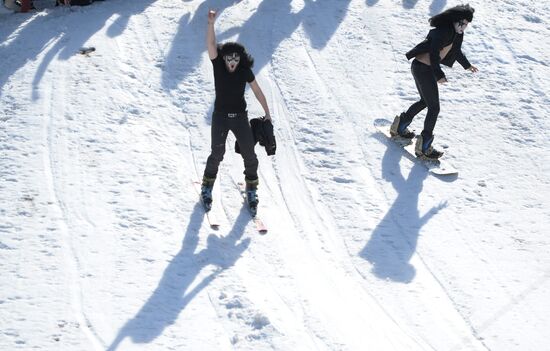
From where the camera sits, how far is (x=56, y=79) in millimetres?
11883

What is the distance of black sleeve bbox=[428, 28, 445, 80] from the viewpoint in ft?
35.3

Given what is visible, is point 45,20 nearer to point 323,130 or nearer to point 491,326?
point 323,130

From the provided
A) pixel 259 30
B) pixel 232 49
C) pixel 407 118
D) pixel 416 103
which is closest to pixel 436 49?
pixel 416 103

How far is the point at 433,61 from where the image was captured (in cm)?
1080

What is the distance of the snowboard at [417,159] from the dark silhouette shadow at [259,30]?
6.53 feet

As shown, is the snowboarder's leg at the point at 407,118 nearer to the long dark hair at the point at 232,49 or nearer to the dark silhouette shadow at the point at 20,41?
the long dark hair at the point at 232,49

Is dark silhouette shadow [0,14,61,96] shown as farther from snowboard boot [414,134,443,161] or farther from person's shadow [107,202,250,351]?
snowboard boot [414,134,443,161]

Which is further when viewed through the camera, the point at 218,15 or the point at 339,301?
the point at 218,15

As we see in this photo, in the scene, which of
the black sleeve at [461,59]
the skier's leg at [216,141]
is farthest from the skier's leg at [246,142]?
the black sleeve at [461,59]

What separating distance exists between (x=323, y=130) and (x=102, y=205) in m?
3.29

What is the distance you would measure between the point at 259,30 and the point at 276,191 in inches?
164

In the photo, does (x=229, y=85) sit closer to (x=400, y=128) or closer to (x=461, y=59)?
(x=400, y=128)

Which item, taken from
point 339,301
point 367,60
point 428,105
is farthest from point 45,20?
point 339,301

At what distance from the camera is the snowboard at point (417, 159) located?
438 inches
